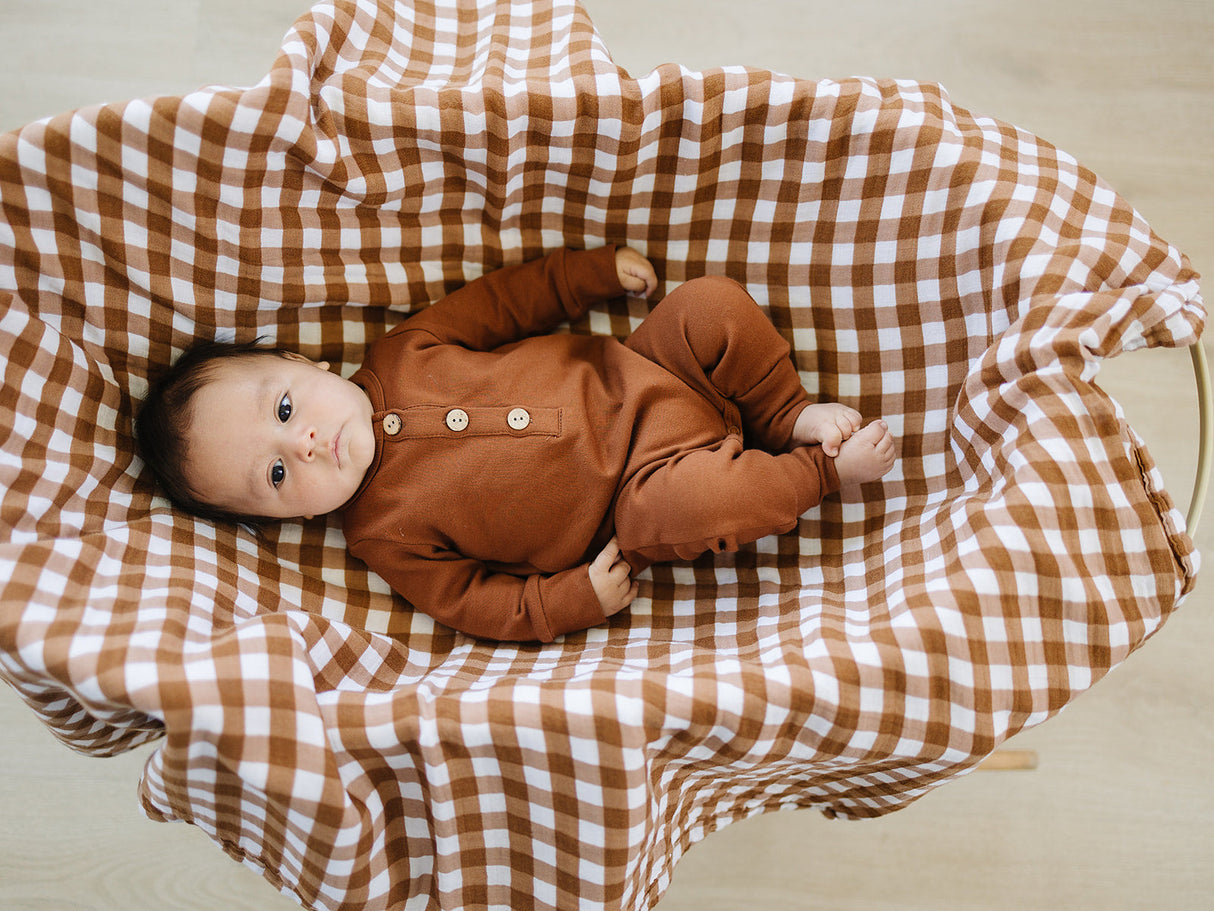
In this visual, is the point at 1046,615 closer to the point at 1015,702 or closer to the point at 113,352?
the point at 1015,702

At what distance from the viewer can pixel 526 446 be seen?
1122 mm

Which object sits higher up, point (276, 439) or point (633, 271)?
point (633, 271)

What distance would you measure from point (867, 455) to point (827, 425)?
0.07 meters

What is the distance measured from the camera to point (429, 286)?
123 centimetres

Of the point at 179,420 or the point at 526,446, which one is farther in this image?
the point at 526,446

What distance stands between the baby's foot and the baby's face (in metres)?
0.61

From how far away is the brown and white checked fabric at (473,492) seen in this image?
84cm

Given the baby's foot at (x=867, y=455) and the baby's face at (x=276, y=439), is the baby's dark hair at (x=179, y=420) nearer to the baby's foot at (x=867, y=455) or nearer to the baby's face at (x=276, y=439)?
the baby's face at (x=276, y=439)

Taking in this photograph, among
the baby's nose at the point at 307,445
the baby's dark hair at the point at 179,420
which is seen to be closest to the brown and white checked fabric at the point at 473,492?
the baby's dark hair at the point at 179,420

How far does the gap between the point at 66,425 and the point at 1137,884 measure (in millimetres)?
1736

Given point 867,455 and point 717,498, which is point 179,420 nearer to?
point 717,498

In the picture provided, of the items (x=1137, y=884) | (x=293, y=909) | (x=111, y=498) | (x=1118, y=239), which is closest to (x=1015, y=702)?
(x=1118, y=239)

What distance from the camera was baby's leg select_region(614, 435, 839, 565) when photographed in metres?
1.05

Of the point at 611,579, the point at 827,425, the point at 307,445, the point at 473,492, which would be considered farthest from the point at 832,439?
the point at 307,445
